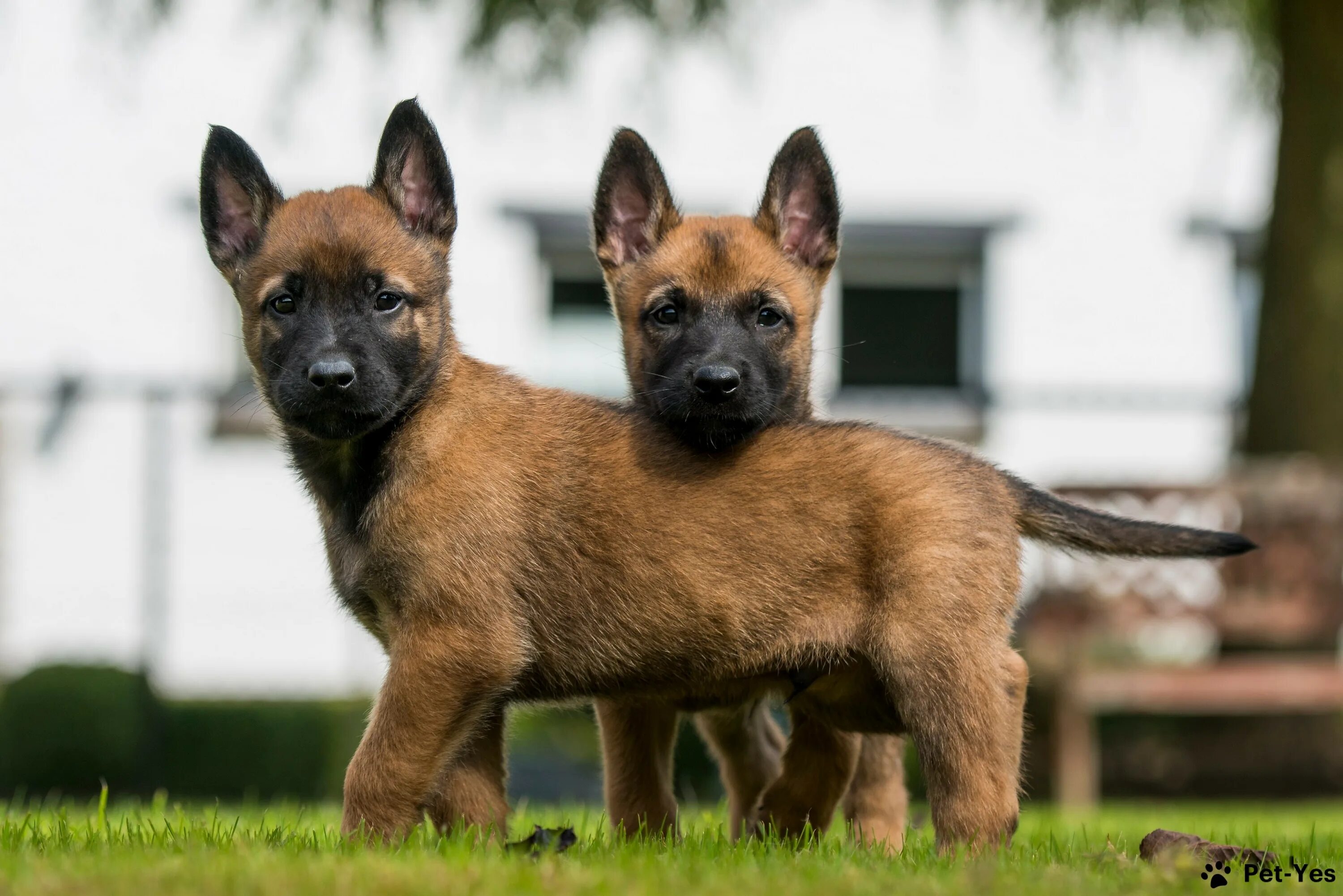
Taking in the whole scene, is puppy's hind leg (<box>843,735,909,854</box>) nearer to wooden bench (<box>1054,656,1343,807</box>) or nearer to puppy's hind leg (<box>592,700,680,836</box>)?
puppy's hind leg (<box>592,700,680,836</box>)

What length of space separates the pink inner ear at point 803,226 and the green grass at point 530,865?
2183mm

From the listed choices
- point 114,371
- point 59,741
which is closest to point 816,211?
point 59,741

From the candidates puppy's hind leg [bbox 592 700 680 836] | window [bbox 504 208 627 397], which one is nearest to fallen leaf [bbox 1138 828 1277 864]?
puppy's hind leg [bbox 592 700 680 836]

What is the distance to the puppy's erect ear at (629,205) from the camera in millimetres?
5699

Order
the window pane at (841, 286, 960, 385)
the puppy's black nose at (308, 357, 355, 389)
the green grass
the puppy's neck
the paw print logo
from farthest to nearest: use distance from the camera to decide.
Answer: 1. the window pane at (841, 286, 960, 385)
2. the puppy's neck
3. the puppy's black nose at (308, 357, 355, 389)
4. the paw print logo
5. the green grass

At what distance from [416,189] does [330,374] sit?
3.05 ft

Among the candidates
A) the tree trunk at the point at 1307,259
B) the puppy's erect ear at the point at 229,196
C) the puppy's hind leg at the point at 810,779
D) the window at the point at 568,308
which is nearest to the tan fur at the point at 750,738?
the puppy's hind leg at the point at 810,779

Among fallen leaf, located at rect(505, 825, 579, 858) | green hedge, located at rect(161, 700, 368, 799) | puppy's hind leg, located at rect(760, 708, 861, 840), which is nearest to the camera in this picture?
fallen leaf, located at rect(505, 825, 579, 858)

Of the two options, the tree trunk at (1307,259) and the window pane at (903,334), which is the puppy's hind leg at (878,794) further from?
the window pane at (903,334)

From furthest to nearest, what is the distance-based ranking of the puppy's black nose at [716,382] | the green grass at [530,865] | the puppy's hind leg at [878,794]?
the puppy's hind leg at [878,794] → the puppy's black nose at [716,382] → the green grass at [530,865]

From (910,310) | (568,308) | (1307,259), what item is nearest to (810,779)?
(1307,259)

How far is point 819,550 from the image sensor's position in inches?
182

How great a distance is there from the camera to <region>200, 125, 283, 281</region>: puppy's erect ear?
485 centimetres

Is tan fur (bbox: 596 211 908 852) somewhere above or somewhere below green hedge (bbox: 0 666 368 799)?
above
